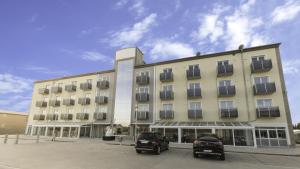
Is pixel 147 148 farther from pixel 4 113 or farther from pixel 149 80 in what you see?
pixel 4 113

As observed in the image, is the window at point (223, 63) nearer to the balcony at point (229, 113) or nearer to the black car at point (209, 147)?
the balcony at point (229, 113)

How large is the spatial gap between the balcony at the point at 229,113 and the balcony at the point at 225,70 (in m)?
4.64

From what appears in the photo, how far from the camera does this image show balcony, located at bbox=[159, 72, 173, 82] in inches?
1056

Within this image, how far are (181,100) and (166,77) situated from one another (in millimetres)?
4045

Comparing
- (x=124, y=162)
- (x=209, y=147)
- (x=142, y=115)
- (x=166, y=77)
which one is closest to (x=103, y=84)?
(x=142, y=115)

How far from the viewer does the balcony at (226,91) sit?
74.6ft

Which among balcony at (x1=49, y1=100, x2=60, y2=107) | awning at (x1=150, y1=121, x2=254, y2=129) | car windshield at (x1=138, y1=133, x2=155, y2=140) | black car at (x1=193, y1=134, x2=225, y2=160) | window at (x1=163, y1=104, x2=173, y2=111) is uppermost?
balcony at (x1=49, y1=100, x2=60, y2=107)

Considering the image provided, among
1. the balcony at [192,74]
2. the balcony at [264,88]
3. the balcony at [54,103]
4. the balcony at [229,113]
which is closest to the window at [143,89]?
the balcony at [192,74]

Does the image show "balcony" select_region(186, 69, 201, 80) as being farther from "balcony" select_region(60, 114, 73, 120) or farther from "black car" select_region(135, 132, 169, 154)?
"balcony" select_region(60, 114, 73, 120)

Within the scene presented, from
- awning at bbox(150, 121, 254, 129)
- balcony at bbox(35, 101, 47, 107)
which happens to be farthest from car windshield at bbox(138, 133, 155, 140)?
balcony at bbox(35, 101, 47, 107)

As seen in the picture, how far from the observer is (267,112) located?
2058cm

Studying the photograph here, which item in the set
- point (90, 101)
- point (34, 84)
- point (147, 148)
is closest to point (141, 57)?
point (90, 101)

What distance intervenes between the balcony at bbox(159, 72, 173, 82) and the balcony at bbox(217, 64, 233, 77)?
6654 millimetres

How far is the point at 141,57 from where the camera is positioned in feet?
110
